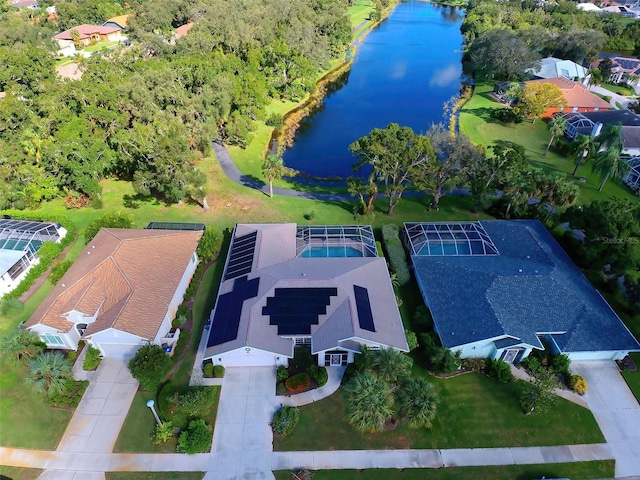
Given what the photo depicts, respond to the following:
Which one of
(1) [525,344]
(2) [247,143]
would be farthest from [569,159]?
(2) [247,143]

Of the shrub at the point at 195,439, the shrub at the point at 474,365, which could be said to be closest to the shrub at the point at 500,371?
the shrub at the point at 474,365

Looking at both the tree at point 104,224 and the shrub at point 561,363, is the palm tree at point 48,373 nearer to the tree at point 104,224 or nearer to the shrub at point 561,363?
the tree at point 104,224

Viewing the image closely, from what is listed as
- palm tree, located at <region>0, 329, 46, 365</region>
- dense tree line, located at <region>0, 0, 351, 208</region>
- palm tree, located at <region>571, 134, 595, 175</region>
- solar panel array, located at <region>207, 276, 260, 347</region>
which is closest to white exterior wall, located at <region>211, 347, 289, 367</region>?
solar panel array, located at <region>207, 276, 260, 347</region>

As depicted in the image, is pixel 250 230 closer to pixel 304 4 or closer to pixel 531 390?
pixel 531 390

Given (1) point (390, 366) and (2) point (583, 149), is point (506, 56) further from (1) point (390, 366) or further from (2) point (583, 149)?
(1) point (390, 366)

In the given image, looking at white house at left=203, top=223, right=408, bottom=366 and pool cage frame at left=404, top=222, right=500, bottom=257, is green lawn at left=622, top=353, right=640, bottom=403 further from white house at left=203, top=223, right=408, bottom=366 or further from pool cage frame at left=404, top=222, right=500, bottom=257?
white house at left=203, top=223, right=408, bottom=366

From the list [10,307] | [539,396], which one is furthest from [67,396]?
[539,396]
